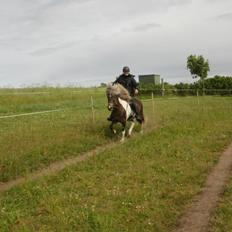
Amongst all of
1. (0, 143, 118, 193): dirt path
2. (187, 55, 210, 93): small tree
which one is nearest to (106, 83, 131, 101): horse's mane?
(0, 143, 118, 193): dirt path

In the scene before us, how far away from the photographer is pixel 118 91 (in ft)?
45.9

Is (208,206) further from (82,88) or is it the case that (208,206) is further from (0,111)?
(82,88)

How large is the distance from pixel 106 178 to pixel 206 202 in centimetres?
237

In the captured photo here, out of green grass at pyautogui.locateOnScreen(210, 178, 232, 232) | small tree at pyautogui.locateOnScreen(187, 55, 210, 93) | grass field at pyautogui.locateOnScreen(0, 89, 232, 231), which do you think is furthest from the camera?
small tree at pyautogui.locateOnScreen(187, 55, 210, 93)

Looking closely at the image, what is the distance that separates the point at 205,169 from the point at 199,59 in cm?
4476

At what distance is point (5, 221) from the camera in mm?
6488

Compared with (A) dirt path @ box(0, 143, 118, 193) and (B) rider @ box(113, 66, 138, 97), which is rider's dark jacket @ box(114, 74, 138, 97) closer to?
(B) rider @ box(113, 66, 138, 97)

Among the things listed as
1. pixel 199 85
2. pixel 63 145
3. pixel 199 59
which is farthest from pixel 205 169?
pixel 199 59

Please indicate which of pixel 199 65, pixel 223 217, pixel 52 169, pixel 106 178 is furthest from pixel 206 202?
pixel 199 65

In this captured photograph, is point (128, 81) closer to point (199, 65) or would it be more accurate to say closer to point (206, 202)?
point (206, 202)

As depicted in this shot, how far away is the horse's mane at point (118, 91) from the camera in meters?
13.8

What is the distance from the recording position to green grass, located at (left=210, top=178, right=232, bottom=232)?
19.4ft

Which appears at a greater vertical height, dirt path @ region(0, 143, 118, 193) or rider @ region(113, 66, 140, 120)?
rider @ region(113, 66, 140, 120)

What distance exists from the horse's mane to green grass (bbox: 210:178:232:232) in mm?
6967
